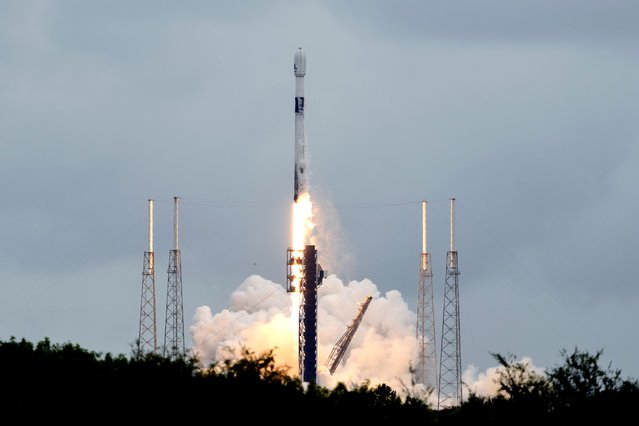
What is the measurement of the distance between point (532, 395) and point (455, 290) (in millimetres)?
66476

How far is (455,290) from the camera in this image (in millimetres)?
189750

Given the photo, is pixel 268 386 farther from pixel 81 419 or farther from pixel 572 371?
pixel 572 371

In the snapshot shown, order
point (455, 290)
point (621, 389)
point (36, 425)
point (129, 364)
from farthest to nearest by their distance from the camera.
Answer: point (455, 290) < point (621, 389) < point (129, 364) < point (36, 425)

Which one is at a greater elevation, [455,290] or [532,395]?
[455,290]

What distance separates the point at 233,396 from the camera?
112188mm

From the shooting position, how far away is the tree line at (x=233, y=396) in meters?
111

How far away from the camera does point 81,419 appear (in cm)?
11025

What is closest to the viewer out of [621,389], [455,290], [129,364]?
[129,364]

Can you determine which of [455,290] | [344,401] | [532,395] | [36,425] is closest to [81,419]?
[36,425]

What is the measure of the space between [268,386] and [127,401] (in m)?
7.98

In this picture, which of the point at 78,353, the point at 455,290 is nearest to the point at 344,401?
the point at 78,353

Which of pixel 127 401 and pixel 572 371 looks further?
pixel 572 371

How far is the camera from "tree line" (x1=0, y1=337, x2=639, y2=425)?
110875mm

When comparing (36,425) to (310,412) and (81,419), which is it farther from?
(310,412)
